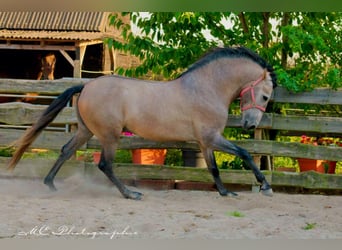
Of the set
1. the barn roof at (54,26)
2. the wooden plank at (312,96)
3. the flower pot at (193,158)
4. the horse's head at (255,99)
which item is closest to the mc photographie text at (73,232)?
the horse's head at (255,99)

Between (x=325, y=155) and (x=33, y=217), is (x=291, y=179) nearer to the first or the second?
(x=325, y=155)

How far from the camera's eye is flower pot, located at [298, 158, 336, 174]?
6.38 metres

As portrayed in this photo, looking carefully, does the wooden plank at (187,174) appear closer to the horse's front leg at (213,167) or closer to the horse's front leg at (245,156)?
the horse's front leg at (213,167)

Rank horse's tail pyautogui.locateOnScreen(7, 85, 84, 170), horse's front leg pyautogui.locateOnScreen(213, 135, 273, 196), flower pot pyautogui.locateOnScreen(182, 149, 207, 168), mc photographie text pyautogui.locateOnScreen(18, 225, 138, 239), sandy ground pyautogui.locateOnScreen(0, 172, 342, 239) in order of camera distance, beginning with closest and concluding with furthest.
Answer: mc photographie text pyautogui.locateOnScreen(18, 225, 138, 239) → sandy ground pyautogui.locateOnScreen(0, 172, 342, 239) → horse's front leg pyautogui.locateOnScreen(213, 135, 273, 196) → horse's tail pyautogui.locateOnScreen(7, 85, 84, 170) → flower pot pyautogui.locateOnScreen(182, 149, 207, 168)

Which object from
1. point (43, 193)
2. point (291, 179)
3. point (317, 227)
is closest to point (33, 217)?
point (43, 193)

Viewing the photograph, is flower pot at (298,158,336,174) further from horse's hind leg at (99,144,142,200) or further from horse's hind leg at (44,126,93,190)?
horse's hind leg at (44,126,93,190)

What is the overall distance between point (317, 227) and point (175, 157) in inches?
119

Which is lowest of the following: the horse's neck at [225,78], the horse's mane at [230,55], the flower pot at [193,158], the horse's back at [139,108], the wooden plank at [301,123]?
the flower pot at [193,158]

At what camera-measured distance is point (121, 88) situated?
220 inches

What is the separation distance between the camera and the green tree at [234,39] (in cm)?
636

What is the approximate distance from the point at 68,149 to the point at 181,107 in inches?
48.0

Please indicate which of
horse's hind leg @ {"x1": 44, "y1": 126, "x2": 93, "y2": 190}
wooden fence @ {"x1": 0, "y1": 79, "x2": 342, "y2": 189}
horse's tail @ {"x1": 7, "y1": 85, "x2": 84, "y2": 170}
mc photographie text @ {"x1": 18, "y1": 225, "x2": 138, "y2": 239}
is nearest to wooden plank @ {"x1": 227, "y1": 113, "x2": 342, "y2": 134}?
wooden fence @ {"x1": 0, "y1": 79, "x2": 342, "y2": 189}

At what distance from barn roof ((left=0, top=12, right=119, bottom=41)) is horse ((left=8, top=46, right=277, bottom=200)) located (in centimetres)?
686

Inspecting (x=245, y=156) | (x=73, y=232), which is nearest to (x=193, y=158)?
(x=245, y=156)
